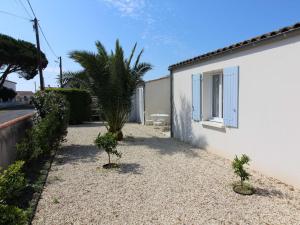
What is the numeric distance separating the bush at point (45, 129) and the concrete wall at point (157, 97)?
805 centimetres

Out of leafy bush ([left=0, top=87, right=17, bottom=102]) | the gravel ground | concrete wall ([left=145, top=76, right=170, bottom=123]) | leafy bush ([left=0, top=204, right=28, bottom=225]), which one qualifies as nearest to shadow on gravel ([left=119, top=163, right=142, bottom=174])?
the gravel ground

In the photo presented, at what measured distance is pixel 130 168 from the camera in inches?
272

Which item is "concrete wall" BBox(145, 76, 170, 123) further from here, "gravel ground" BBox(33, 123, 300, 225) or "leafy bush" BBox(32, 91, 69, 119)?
"gravel ground" BBox(33, 123, 300, 225)

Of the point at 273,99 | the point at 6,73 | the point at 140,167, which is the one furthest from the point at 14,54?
the point at 273,99

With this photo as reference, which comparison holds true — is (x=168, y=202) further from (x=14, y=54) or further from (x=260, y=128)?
(x=14, y=54)

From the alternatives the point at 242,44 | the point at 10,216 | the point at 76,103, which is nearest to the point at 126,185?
the point at 10,216

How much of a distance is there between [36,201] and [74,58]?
23.7 ft

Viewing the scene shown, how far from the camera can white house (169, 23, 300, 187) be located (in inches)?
210

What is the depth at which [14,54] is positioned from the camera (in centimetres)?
3394

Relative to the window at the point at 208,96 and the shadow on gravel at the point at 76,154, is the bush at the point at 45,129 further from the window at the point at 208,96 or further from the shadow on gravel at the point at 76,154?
the window at the point at 208,96

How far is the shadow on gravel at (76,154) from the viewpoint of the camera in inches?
308

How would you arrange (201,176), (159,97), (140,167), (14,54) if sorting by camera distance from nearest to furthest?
(201,176)
(140,167)
(159,97)
(14,54)

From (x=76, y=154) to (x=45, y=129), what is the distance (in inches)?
58.8

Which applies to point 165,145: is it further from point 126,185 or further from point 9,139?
point 9,139
